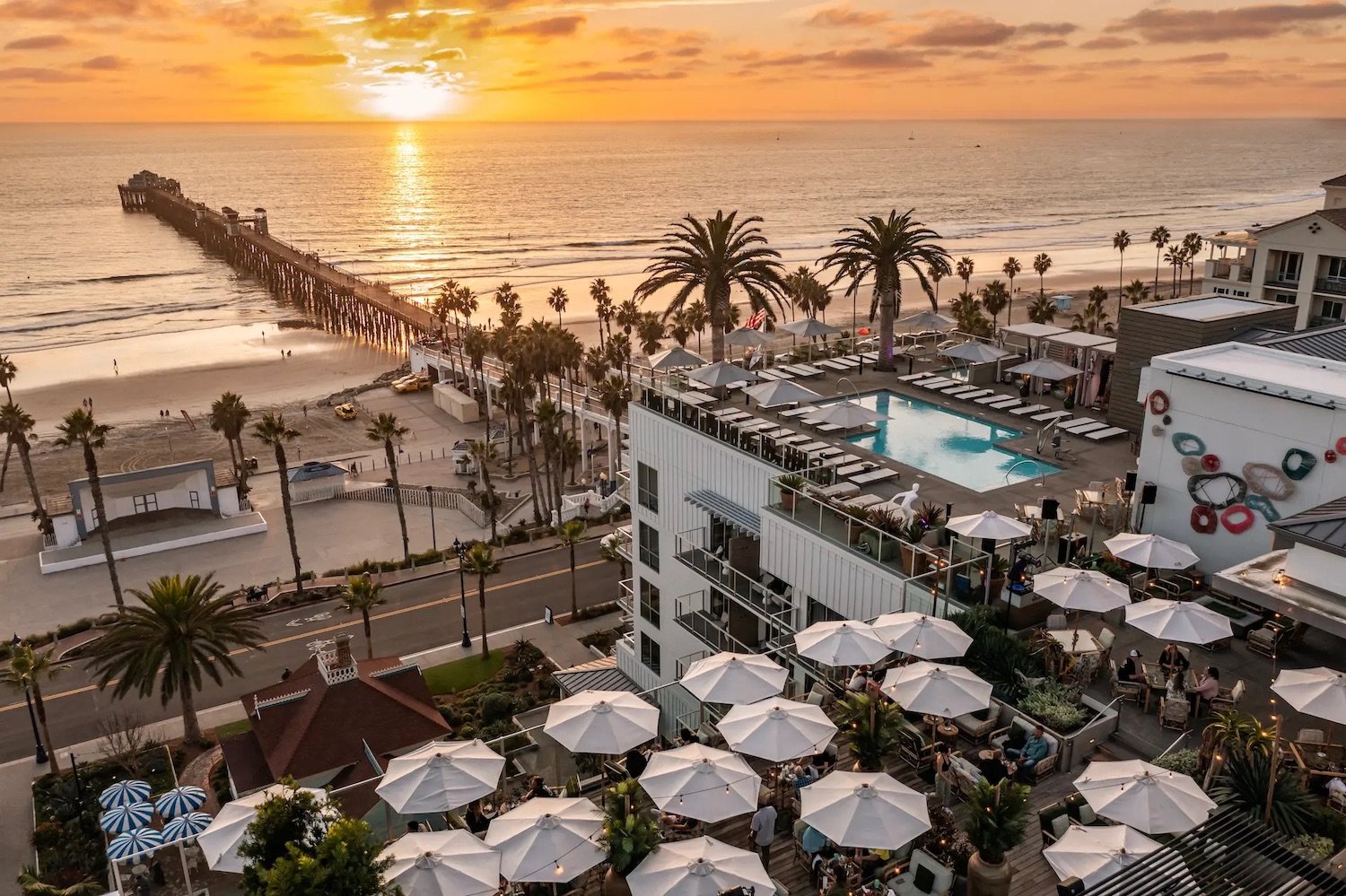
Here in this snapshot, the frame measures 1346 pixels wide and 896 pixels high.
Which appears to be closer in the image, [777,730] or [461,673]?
[777,730]

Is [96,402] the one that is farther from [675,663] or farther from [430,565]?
[675,663]

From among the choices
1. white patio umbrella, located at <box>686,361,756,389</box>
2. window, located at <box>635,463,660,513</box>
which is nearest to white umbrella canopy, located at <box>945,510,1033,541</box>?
window, located at <box>635,463,660,513</box>

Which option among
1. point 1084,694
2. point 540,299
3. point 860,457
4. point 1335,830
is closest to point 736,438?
point 860,457

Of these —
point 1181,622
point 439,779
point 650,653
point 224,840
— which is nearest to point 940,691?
point 1181,622

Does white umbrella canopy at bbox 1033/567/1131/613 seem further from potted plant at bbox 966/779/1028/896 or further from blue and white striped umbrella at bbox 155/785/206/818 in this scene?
blue and white striped umbrella at bbox 155/785/206/818

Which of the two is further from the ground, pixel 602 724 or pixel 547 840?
pixel 547 840

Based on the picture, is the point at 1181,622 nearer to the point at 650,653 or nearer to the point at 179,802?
the point at 650,653
